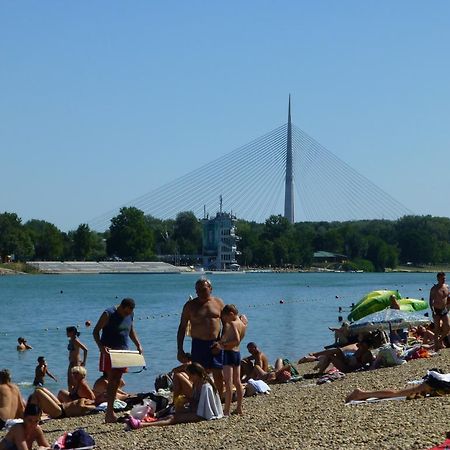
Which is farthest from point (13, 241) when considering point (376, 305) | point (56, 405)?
point (56, 405)

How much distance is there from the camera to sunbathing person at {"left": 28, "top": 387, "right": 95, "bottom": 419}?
1298 centimetres

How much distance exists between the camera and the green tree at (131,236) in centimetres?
14275

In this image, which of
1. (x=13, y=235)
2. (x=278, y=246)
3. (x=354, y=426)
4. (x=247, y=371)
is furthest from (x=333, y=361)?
(x=278, y=246)

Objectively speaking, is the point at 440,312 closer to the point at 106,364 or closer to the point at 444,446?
the point at 106,364

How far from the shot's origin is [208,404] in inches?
428

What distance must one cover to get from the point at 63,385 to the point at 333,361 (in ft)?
17.7

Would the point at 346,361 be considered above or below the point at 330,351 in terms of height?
below

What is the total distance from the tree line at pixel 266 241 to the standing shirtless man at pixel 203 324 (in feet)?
406

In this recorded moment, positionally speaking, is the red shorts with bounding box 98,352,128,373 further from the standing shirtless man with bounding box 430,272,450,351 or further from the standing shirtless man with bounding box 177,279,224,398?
the standing shirtless man with bounding box 430,272,450,351

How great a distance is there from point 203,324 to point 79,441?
176 cm

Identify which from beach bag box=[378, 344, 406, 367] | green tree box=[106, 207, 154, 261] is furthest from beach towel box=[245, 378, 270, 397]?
green tree box=[106, 207, 154, 261]

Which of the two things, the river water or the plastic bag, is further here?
the river water

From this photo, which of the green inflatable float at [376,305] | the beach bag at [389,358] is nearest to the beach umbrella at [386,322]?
the green inflatable float at [376,305]

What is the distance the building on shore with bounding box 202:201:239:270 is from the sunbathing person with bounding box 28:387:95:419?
443 ft
